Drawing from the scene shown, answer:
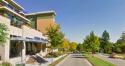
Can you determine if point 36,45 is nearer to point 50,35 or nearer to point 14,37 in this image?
point 50,35

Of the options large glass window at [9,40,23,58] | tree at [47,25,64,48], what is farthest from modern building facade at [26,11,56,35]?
large glass window at [9,40,23,58]

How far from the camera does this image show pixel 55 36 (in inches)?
2247

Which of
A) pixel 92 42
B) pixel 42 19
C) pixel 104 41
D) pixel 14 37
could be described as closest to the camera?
pixel 14 37

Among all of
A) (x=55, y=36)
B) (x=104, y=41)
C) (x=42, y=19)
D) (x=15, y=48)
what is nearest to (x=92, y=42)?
(x=55, y=36)

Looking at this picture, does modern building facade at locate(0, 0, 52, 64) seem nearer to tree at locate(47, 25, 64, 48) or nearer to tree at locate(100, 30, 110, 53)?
tree at locate(47, 25, 64, 48)

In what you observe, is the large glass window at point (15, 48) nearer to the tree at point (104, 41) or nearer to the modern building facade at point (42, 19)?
the modern building facade at point (42, 19)

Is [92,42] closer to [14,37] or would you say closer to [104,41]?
[14,37]

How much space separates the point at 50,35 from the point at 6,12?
24179mm

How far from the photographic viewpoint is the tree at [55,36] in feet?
186

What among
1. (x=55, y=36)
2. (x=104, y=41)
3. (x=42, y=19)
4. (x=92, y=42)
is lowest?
(x=92, y=42)

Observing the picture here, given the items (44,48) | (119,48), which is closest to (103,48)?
(119,48)

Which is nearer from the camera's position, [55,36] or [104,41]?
[55,36]

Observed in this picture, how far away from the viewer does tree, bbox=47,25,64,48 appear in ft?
186

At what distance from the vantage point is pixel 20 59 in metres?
35.3
